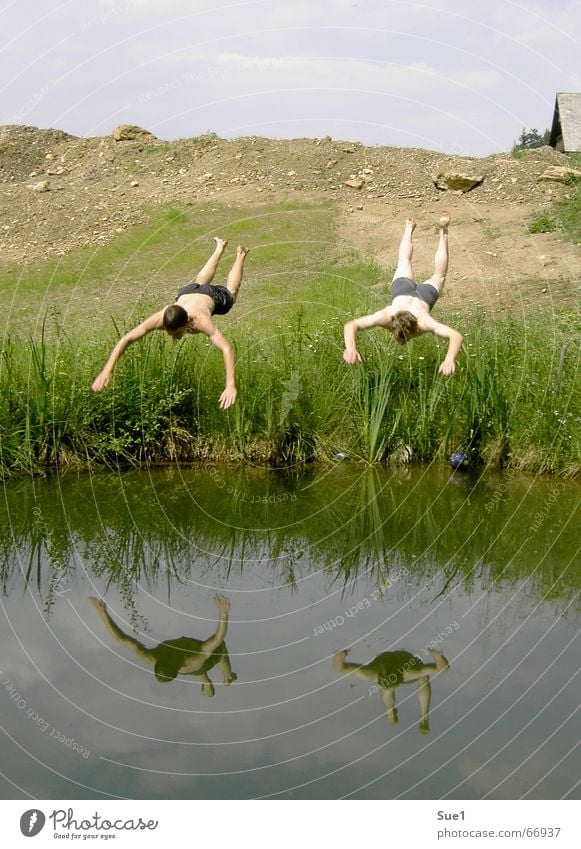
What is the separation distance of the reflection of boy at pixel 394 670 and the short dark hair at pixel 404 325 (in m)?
3.77

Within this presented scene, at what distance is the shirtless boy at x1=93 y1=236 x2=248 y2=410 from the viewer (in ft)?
34.7

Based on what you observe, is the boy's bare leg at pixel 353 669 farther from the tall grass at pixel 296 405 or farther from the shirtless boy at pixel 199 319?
the tall grass at pixel 296 405

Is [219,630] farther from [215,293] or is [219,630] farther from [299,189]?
[299,189]

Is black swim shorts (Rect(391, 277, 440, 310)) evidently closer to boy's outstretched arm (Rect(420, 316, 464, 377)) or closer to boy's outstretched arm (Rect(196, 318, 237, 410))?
boy's outstretched arm (Rect(420, 316, 464, 377))

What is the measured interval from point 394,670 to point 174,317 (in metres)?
4.42

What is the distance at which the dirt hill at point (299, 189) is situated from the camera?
2519 cm

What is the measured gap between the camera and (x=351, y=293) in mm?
20000

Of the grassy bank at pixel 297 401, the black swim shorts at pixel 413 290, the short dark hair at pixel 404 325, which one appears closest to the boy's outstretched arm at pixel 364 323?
the short dark hair at pixel 404 325

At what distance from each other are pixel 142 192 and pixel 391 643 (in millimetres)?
23040

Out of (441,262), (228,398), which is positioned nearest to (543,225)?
(441,262)

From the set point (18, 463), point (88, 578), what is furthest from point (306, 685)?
point (18, 463)

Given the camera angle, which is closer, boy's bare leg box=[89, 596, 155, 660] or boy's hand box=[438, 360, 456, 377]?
boy's bare leg box=[89, 596, 155, 660]

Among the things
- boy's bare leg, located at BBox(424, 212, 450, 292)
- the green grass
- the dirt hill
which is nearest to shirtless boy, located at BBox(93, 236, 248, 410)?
boy's bare leg, located at BBox(424, 212, 450, 292)
